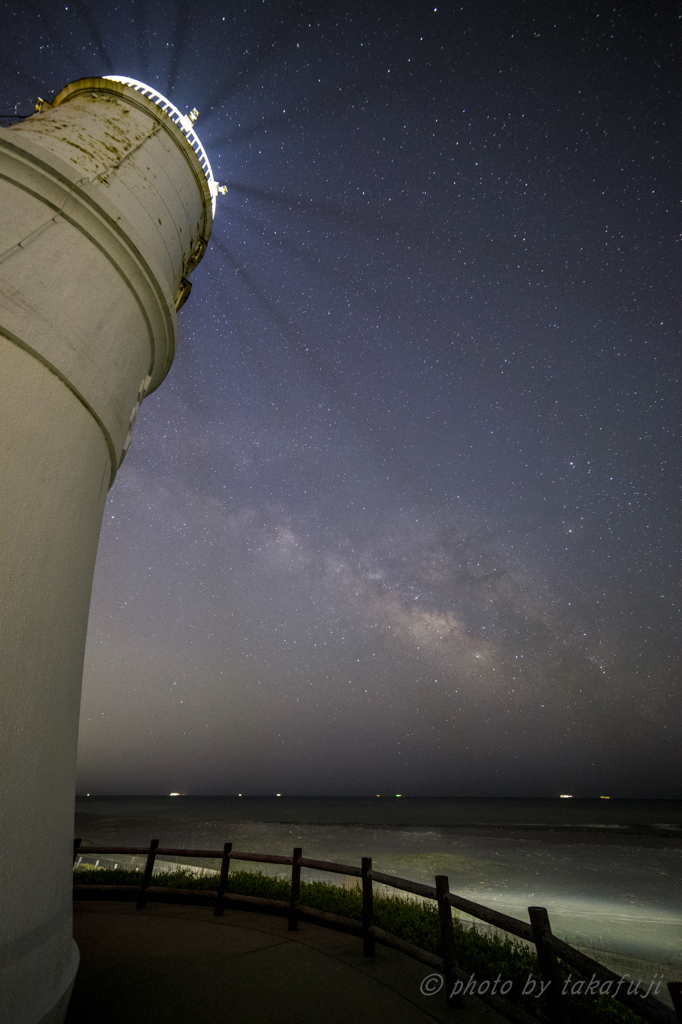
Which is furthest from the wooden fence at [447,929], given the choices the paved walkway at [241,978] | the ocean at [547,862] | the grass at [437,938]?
the ocean at [547,862]

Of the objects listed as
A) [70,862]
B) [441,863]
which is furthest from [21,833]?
[441,863]

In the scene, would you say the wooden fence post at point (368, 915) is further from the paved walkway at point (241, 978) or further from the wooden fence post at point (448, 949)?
the wooden fence post at point (448, 949)

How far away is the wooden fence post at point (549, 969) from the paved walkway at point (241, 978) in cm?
97

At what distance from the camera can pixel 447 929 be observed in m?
4.46

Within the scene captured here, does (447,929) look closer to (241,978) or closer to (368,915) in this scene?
(368,915)

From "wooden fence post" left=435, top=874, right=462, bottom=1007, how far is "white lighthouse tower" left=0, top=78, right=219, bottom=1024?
10.2 ft

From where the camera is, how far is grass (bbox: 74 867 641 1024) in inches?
189

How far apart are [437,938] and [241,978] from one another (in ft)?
10.6

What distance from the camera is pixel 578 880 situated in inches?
833

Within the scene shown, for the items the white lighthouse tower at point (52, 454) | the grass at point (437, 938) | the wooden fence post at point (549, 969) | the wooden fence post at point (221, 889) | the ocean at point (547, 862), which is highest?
the white lighthouse tower at point (52, 454)

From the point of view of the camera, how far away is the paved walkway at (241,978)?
146 inches

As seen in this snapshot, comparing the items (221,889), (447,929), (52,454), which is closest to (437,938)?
(447,929)

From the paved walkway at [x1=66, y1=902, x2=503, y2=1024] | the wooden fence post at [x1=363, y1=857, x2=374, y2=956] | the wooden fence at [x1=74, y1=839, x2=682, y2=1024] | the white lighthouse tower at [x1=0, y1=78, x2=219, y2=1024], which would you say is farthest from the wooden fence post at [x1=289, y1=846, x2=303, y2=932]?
the white lighthouse tower at [x1=0, y1=78, x2=219, y2=1024]

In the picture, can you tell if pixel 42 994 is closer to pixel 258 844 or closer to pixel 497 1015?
pixel 497 1015
